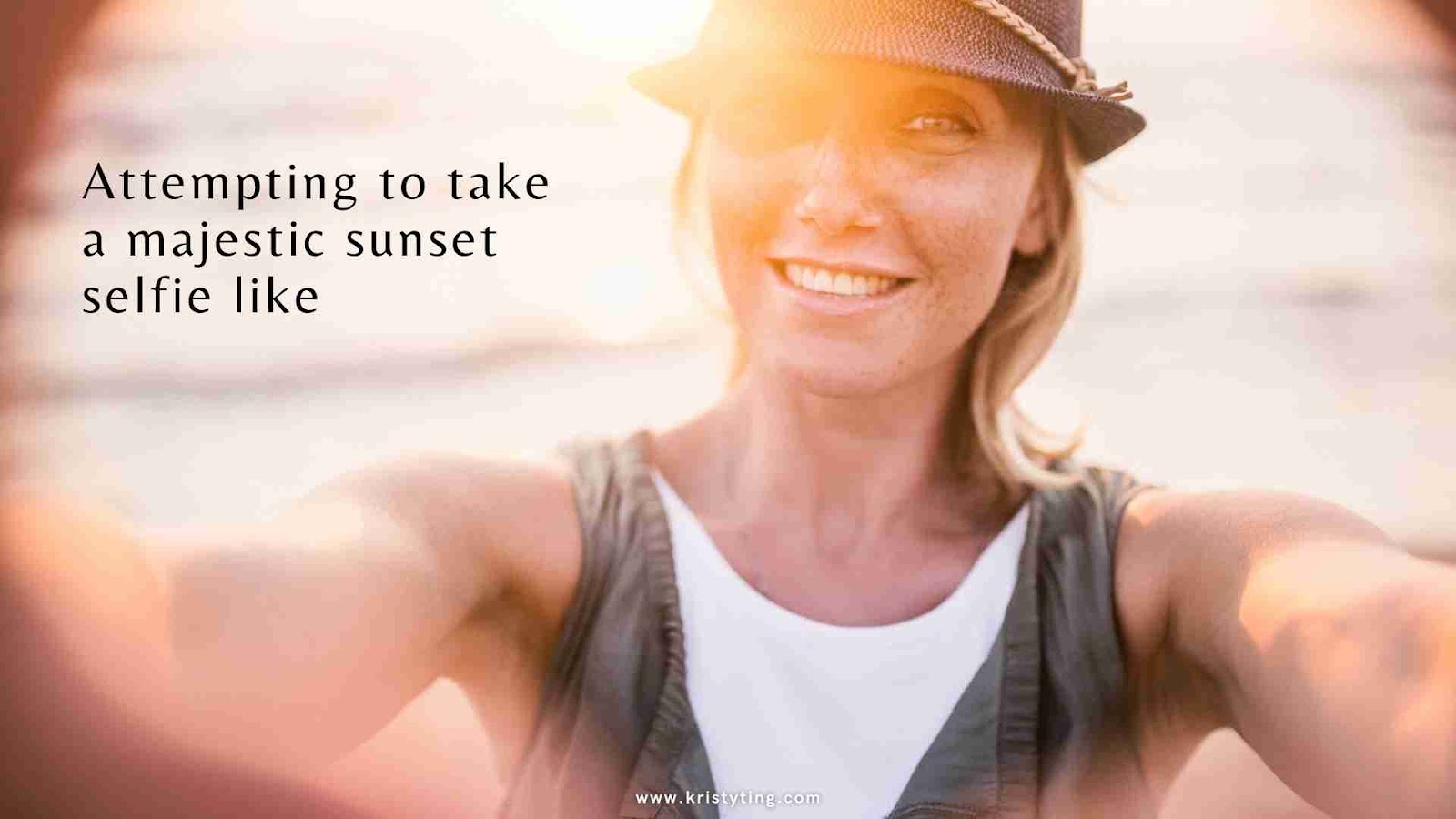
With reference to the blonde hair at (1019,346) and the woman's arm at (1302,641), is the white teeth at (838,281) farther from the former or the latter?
the woman's arm at (1302,641)

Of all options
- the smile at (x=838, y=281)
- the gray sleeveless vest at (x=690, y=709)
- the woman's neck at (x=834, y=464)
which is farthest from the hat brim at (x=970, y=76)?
the gray sleeveless vest at (x=690, y=709)

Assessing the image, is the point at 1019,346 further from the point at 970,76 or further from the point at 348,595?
the point at 348,595

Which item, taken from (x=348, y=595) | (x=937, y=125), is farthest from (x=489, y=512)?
(x=937, y=125)

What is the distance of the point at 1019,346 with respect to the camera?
6.07ft

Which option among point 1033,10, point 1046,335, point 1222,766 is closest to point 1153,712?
point 1046,335

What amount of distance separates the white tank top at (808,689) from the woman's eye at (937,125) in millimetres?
551

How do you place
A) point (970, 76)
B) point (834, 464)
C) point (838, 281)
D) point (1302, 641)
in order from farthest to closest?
point (834, 464) < point (838, 281) < point (970, 76) < point (1302, 641)

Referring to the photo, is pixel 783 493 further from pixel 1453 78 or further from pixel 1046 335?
pixel 1453 78

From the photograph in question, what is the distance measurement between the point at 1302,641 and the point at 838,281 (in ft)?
2.08

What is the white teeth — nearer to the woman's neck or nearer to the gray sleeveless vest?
the woman's neck

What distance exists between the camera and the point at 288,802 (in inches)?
58.9

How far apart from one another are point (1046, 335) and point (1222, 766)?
3.01 ft

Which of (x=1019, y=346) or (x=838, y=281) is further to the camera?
(x=1019, y=346)

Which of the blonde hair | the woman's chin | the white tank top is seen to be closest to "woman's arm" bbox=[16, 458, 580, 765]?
the white tank top
